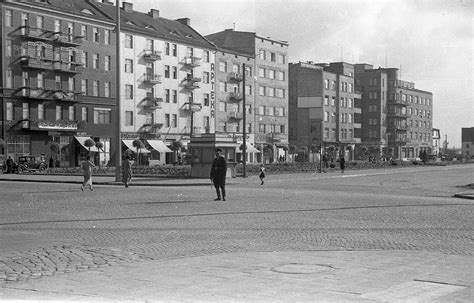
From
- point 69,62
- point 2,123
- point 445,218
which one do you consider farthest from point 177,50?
point 445,218

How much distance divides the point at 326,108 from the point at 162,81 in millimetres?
41330

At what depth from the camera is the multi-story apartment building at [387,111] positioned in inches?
5079

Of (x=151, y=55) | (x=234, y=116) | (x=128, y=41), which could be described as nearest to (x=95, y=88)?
(x=128, y=41)

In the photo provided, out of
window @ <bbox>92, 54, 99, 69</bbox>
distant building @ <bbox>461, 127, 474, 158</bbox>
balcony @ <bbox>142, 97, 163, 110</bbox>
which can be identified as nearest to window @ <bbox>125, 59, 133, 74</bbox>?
window @ <bbox>92, 54, 99, 69</bbox>

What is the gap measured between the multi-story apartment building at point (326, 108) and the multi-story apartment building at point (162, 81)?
26.3 m

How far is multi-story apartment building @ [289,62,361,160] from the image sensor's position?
108 meters

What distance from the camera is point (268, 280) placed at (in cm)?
765

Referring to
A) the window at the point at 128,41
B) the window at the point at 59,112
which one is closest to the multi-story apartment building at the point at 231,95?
the window at the point at 128,41

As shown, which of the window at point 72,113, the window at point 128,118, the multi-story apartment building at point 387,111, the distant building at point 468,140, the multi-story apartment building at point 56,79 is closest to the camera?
the multi-story apartment building at point 56,79

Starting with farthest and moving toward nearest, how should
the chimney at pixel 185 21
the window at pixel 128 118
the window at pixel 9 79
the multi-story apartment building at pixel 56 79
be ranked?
the chimney at pixel 185 21 → the window at pixel 128 118 → the multi-story apartment building at pixel 56 79 → the window at pixel 9 79

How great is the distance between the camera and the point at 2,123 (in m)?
59.8

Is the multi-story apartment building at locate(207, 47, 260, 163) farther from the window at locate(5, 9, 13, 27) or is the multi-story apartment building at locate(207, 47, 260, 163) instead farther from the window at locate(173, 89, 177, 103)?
the window at locate(5, 9, 13, 27)

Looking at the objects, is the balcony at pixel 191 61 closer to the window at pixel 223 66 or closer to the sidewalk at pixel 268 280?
the window at pixel 223 66

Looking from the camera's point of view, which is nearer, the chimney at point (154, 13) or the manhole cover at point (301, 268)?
the manhole cover at point (301, 268)
